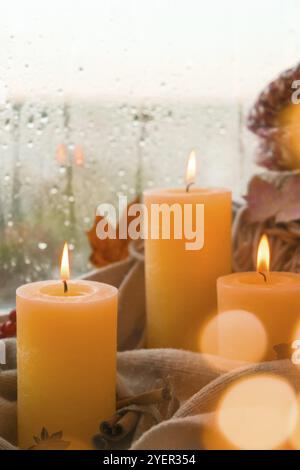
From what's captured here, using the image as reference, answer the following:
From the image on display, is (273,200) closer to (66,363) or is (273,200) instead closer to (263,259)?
(263,259)

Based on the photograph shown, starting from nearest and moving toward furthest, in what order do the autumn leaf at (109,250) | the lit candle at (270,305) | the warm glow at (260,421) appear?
the warm glow at (260,421) → the lit candle at (270,305) → the autumn leaf at (109,250)

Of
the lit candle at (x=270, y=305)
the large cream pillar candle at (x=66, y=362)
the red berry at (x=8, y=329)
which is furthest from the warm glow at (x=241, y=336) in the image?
the red berry at (x=8, y=329)

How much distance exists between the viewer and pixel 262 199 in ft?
2.54

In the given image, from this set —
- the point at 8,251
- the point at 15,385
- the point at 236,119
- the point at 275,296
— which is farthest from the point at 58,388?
the point at 236,119

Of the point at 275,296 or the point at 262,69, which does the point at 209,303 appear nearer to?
the point at 275,296

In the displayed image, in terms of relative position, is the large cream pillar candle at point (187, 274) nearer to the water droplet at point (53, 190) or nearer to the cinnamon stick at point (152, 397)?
the cinnamon stick at point (152, 397)

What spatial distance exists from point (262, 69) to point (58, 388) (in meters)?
0.67

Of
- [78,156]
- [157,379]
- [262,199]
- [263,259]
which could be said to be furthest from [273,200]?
[78,156]

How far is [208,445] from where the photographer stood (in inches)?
20.2

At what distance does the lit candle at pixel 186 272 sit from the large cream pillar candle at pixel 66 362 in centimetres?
13

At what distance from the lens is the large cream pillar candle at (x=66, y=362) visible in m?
0.58

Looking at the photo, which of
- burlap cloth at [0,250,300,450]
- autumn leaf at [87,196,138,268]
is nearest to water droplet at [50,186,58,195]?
autumn leaf at [87,196,138,268]

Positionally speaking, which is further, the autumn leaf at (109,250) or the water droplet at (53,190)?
the water droplet at (53,190)

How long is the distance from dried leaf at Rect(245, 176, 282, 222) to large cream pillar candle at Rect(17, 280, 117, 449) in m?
0.22
